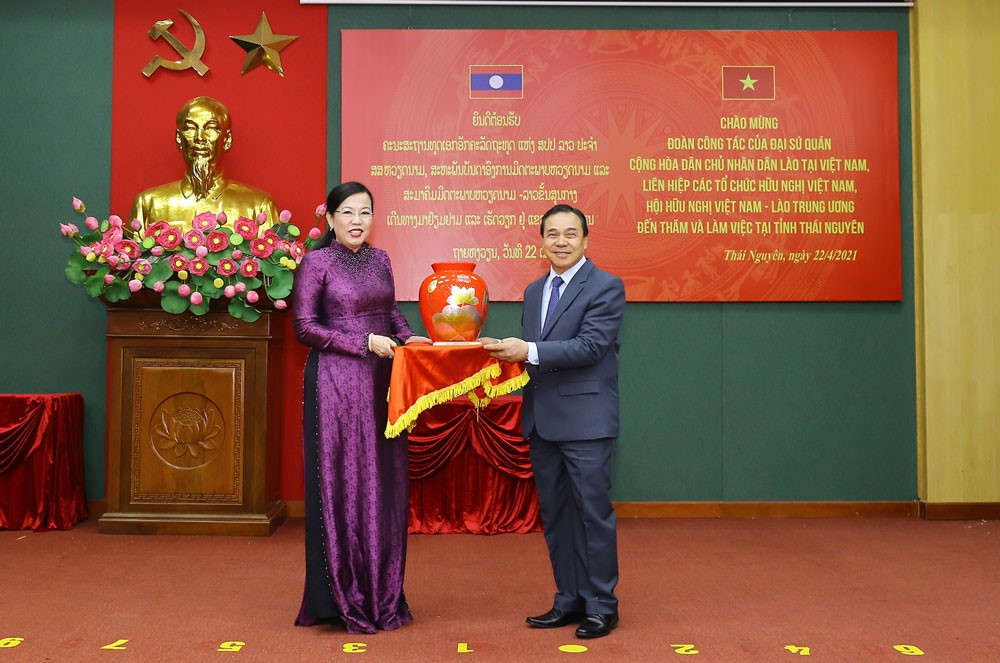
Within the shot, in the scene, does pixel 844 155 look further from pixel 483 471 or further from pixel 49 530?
pixel 49 530

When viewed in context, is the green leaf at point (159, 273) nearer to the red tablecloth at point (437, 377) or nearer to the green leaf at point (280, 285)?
the green leaf at point (280, 285)

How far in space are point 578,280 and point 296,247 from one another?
1.96 metres

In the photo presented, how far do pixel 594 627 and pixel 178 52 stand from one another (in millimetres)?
3876

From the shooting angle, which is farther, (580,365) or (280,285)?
(280,285)

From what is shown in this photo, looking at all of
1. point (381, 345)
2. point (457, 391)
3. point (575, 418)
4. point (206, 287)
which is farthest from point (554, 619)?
point (206, 287)

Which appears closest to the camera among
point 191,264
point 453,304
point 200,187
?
point 453,304

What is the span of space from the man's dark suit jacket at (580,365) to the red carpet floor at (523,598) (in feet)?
2.15

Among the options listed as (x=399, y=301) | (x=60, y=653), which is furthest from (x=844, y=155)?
(x=60, y=653)

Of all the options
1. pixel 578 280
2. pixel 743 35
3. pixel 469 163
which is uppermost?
pixel 743 35

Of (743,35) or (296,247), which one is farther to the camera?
(743,35)

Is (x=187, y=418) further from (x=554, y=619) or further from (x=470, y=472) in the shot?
(x=554, y=619)

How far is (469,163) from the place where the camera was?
478cm

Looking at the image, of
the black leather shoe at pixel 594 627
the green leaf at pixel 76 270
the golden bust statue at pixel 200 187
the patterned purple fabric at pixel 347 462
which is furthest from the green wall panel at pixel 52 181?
the black leather shoe at pixel 594 627

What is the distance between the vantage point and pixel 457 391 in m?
2.71
